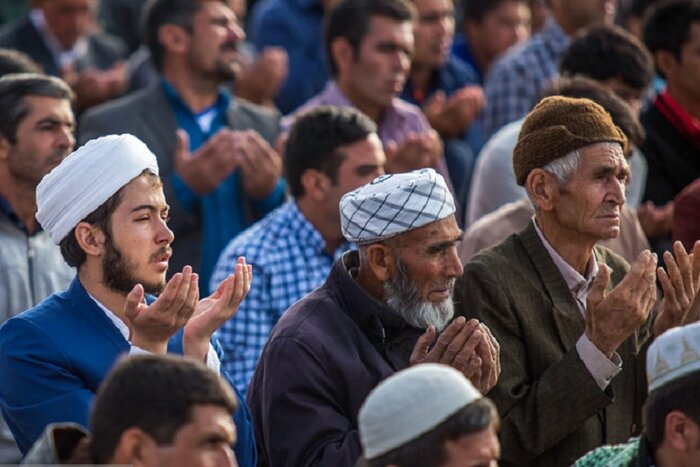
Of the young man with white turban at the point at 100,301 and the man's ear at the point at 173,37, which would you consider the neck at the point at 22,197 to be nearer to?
the young man with white turban at the point at 100,301

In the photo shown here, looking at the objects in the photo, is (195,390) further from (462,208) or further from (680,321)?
(462,208)

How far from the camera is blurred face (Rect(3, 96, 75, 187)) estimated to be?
6770 mm

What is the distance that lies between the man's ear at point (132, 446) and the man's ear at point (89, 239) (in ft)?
4.75

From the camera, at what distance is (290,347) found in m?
5.46

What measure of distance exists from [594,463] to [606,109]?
201cm

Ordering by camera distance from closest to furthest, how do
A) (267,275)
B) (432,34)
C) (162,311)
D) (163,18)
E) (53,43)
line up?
(162,311) < (267,275) < (163,18) < (432,34) < (53,43)

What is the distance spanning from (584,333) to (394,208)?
77cm

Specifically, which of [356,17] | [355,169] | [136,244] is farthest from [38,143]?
[356,17]

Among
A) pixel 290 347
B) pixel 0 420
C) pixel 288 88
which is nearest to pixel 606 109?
pixel 290 347

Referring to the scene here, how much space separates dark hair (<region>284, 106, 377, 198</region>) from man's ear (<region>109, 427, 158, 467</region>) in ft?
10.2

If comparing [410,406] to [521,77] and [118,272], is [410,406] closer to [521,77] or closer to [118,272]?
[118,272]

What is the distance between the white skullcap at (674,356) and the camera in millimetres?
4730

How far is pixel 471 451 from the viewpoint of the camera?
4285mm

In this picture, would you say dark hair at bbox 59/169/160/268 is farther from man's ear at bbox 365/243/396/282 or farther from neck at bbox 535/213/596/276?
neck at bbox 535/213/596/276
